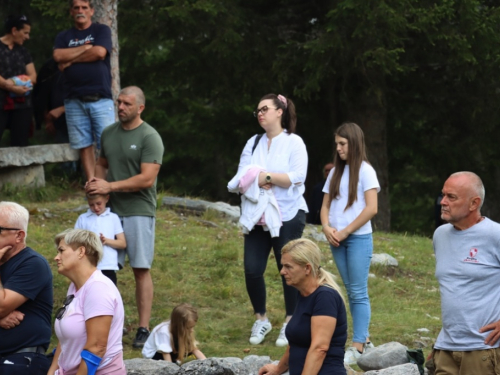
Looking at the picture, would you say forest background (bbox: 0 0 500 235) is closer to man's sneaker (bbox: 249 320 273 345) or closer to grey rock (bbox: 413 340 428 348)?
man's sneaker (bbox: 249 320 273 345)

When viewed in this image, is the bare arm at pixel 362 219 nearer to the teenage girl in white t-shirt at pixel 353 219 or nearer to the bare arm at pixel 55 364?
the teenage girl in white t-shirt at pixel 353 219

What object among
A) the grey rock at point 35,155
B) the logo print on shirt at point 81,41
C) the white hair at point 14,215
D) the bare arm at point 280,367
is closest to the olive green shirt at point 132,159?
the white hair at point 14,215

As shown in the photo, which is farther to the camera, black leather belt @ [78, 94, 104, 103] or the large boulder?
black leather belt @ [78, 94, 104, 103]

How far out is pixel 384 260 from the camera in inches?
440

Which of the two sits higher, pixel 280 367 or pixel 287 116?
pixel 287 116

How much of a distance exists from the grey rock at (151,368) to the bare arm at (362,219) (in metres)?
1.70

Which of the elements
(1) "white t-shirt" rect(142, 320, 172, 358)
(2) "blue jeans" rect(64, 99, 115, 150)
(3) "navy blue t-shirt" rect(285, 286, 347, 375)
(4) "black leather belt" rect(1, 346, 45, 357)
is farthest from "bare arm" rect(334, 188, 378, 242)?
(2) "blue jeans" rect(64, 99, 115, 150)

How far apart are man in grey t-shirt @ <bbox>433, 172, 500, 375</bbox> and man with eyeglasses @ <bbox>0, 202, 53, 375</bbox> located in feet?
8.40

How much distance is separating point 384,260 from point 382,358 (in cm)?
436

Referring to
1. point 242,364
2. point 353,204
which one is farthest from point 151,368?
point 353,204

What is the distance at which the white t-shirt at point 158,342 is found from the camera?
23.9 ft

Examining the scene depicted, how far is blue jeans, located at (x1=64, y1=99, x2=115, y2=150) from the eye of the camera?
33.3 ft

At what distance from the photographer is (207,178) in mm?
22375

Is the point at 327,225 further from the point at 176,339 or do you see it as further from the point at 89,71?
the point at 89,71
